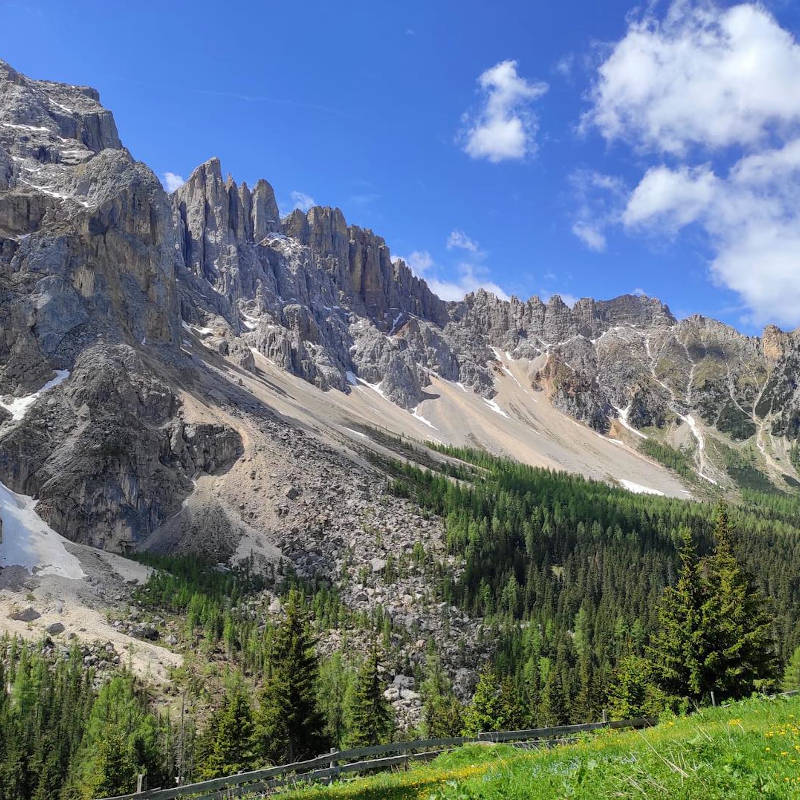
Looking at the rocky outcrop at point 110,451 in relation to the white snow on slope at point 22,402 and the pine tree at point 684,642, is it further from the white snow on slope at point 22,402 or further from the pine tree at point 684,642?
the pine tree at point 684,642

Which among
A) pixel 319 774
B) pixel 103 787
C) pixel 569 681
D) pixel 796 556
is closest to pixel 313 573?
pixel 569 681

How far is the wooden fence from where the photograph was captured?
17484 millimetres

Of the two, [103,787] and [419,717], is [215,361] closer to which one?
[419,717]

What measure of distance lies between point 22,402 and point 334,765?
4454 inches

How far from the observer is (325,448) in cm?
13112

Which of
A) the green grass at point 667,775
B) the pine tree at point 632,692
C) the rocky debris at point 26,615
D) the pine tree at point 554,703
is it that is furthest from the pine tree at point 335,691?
the green grass at point 667,775

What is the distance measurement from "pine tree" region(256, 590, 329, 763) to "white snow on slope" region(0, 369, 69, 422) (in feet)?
299

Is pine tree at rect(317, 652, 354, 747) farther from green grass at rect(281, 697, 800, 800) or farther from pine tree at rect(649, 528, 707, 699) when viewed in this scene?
green grass at rect(281, 697, 800, 800)

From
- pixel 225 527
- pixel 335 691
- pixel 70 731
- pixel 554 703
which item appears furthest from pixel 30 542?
pixel 554 703

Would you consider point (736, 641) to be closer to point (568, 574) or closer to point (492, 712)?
point (492, 712)

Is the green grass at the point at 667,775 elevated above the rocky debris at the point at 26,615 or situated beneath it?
elevated above

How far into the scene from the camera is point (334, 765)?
65.6ft

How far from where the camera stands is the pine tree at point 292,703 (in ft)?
124

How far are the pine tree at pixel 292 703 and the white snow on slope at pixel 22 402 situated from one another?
91184mm
